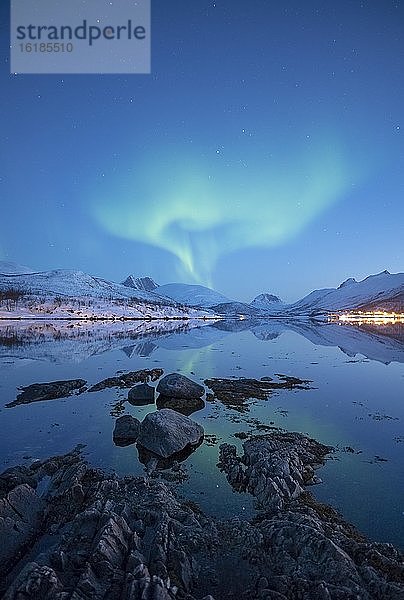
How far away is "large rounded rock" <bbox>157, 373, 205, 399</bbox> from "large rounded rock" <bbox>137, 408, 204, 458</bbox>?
6.46 m

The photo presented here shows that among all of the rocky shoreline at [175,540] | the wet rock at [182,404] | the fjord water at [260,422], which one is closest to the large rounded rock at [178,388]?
the wet rock at [182,404]

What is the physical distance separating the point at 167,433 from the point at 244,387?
43.3 ft

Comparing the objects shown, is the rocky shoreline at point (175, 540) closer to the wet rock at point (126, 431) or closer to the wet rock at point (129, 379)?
the wet rock at point (126, 431)

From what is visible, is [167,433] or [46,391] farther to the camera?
[46,391]

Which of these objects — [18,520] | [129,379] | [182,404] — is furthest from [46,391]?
[18,520]

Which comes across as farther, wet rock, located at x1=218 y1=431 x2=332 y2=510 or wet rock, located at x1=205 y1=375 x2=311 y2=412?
wet rock, located at x1=205 y1=375 x2=311 y2=412

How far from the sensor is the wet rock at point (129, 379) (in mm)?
27284

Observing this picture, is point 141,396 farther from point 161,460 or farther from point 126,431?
point 161,460

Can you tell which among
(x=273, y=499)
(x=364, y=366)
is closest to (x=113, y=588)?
(x=273, y=499)

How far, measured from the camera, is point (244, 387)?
1088 inches

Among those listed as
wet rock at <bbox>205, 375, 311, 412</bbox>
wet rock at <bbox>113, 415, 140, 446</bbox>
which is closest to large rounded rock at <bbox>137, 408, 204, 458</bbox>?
wet rock at <bbox>113, 415, 140, 446</bbox>

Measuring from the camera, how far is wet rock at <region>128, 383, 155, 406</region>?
75.9 ft

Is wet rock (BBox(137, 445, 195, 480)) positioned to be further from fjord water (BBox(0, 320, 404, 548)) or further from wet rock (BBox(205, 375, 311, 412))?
wet rock (BBox(205, 375, 311, 412))

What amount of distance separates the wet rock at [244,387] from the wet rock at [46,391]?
10920mm
